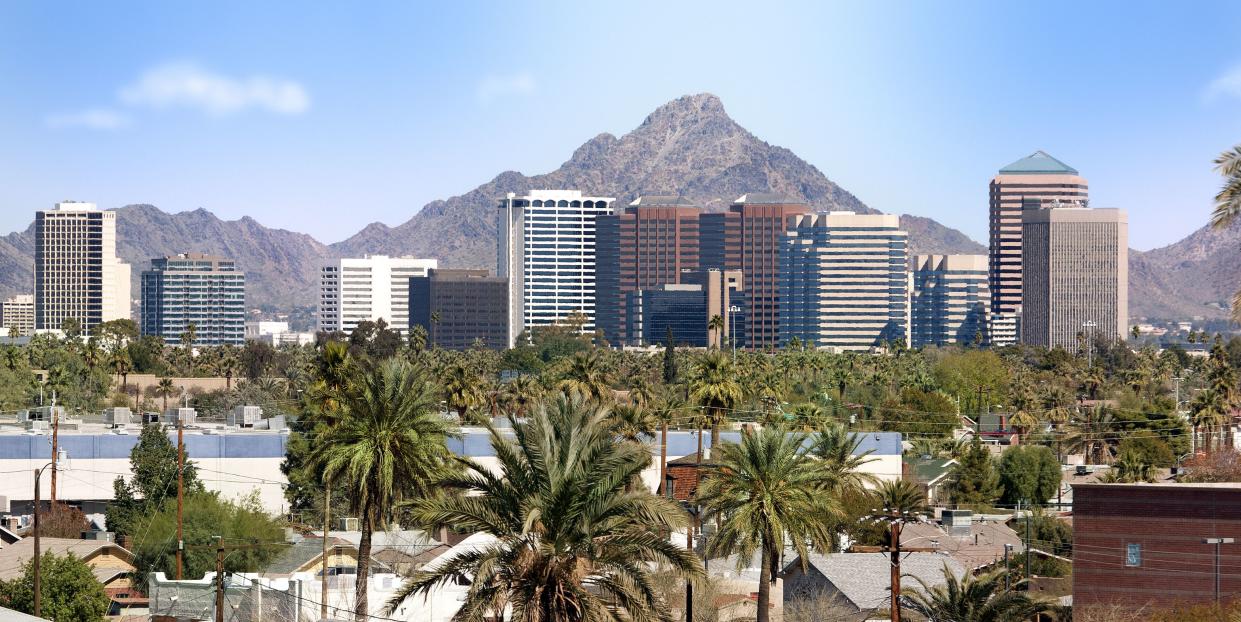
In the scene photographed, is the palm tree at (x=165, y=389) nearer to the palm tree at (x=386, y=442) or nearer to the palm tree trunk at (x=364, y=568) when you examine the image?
the palm tree trunk at (x=364, y=568)

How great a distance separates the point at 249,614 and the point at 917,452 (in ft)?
242

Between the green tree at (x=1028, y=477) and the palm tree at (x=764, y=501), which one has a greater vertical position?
the palm tree at (x=764, y=501)

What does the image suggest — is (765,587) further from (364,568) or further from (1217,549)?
(1217,549)

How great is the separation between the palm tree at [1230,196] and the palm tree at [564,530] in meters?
14.2

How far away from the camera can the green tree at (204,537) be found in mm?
64562

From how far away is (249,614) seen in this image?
5022 cm

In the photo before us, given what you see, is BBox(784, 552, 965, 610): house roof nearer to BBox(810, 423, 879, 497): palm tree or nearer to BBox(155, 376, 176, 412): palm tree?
BBox(810, 423, 879, 497): palm tree

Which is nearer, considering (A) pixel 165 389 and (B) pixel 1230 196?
(B) pixel 1230 196

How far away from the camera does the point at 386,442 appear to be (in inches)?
1837

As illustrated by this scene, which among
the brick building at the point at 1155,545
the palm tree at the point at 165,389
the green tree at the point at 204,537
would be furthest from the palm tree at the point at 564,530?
the palm tree at the point at 165,389

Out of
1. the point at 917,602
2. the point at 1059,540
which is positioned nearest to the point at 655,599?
the point at 917,602

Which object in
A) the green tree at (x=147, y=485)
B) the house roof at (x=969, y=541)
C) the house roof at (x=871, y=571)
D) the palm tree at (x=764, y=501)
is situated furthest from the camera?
the green tree at (x=147, y=485)

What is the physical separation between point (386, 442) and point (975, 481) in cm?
5970

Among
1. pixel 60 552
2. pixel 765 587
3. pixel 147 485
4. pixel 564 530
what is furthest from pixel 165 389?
pixel 564 530
